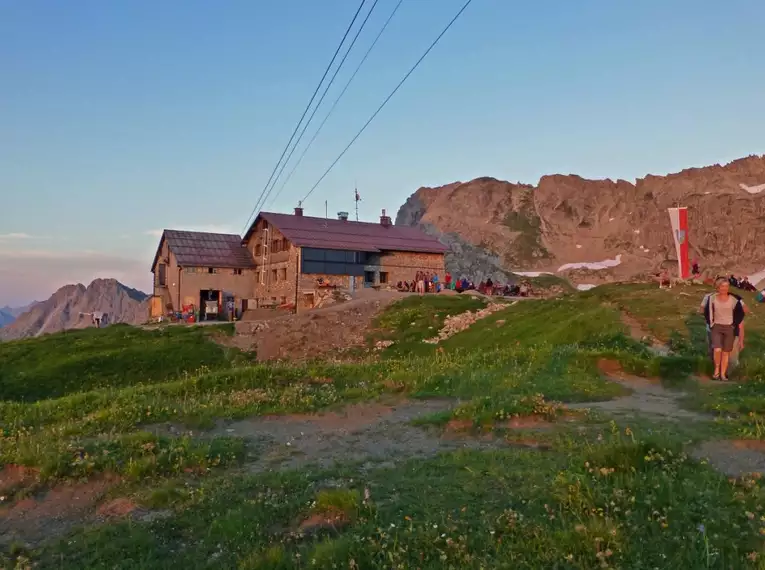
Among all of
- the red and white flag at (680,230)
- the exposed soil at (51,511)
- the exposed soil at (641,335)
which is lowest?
the exposed soil at (51,511)

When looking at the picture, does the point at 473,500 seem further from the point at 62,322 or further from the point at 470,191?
the point at 470,191

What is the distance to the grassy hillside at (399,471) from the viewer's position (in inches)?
185

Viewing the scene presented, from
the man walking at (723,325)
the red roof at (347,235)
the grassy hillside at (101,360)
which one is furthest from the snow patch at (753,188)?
the man walking at (723,325)

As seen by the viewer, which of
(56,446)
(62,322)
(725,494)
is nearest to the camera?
(725,494)

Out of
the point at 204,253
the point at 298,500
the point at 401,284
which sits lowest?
the point at 298,500

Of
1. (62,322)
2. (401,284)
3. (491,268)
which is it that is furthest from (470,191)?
(401,284)

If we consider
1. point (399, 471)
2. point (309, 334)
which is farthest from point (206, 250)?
point (399, 471)

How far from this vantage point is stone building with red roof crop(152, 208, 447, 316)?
1873 inches

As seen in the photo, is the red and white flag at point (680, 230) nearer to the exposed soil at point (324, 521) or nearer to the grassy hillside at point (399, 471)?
the grassy hillside at point (399, 471)

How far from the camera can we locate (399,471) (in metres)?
6.62

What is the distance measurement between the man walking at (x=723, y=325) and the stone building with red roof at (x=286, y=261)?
35.1 meters

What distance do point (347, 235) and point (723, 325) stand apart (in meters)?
40.4

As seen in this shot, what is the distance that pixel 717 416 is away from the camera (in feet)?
29.3

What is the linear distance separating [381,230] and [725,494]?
50127 millimetres
